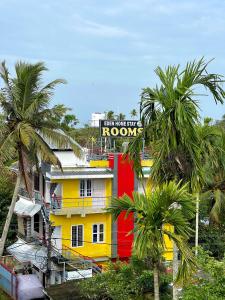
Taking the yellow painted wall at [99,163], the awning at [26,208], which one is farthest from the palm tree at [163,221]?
the awning at [26,208]

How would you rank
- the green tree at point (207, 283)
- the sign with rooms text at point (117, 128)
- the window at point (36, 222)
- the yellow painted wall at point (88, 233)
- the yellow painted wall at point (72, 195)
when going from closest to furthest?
the green tree at point (207, 283) < the yellow painted wall at point (72, 195) < the yellow painted wall at point (88, 233) < the sign with rooms text at point (117, 128) < the window at point (36, 222)

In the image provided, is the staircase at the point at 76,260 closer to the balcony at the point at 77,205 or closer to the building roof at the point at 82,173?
the balcony at the point at 77,205

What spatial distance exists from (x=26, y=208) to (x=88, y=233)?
472 centimetres

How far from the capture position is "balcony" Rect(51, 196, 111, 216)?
3108 cm

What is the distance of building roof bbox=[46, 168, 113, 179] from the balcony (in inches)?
61.5

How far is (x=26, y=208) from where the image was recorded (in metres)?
33.4

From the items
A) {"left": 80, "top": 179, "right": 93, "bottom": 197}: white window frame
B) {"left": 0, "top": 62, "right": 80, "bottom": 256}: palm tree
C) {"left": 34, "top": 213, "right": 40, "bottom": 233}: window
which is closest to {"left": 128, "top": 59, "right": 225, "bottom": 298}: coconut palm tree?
{"left": 0, "top": 62, "right": 80, "bottom": 256}: palm tree

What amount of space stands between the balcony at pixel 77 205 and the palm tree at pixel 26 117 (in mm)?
8445

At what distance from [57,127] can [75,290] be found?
775cm

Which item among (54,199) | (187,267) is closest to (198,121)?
(187,267)

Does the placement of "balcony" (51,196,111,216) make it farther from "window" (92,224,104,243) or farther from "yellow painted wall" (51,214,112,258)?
"window" (92,224,104,243)

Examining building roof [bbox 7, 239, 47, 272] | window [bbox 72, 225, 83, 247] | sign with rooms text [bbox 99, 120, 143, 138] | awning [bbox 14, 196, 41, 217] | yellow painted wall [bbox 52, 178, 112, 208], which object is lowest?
building roof [bbox 7, 239, 47, 272]

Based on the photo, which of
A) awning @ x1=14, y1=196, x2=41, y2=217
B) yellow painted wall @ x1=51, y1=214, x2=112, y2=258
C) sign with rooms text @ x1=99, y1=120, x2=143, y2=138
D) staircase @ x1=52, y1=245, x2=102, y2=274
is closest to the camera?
staircase @ x1=52, y1=245, x2=102, y2=274

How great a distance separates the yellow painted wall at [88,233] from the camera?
31.9 metres
